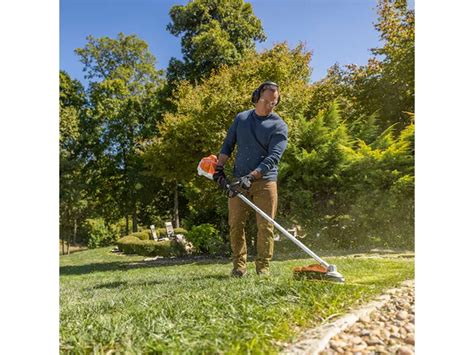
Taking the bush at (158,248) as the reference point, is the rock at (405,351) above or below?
above

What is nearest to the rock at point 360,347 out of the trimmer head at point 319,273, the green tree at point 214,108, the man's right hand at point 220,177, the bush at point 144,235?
the trimmer head at point 319,273

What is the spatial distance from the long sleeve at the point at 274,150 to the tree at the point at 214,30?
69 cm

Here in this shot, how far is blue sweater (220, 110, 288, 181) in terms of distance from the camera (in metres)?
2.43

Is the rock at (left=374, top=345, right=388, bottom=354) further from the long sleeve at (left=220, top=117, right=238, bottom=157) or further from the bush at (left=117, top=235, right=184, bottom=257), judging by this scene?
the bush at (left=117, top=235, right=184, bottom=257)

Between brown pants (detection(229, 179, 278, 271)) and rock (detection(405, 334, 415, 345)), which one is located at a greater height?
brown pants (detection(229, 179, 278, 271))

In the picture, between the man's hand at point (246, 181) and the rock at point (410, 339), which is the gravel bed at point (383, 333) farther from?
the man's hand at point (246, 181)

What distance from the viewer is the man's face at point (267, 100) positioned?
2.44 metres

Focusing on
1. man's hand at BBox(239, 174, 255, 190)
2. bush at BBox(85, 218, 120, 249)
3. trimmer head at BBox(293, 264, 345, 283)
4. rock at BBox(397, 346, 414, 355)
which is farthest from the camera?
bush at BBox(85, 218, 120, 249)

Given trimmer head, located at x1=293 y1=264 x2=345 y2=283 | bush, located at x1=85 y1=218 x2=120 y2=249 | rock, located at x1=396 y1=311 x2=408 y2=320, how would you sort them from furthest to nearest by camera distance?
bush, located at x1=85 y1=218 x2=120 y2=249, trimmer head, located at x1=293 y1=264 x2=345 y2=283, rock, located at x1=396 y1=311 x2=408 y2=320

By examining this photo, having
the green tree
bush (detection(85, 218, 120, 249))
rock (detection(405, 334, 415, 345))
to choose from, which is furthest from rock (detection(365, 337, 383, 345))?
bush (detection(85, 218, 120, 249))

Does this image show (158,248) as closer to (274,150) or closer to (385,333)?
(274,150)
